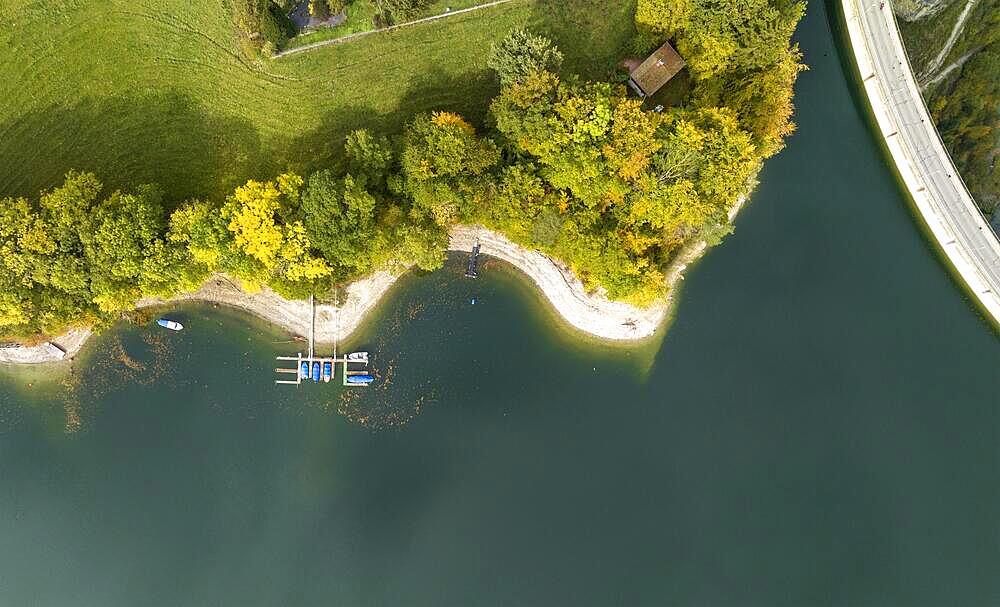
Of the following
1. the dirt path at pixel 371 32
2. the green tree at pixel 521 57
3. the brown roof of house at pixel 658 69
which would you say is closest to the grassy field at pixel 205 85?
the dirt path at pixel 371 32

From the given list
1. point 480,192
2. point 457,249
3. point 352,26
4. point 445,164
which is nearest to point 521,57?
point 445,164

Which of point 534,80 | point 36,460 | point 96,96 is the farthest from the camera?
point 36,460

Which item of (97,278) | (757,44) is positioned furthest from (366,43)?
(757,44)

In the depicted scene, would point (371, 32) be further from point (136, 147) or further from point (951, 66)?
point (951, 66)

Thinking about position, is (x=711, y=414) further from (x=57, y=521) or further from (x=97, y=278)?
(x=57, y=521)

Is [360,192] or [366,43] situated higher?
[366,43]

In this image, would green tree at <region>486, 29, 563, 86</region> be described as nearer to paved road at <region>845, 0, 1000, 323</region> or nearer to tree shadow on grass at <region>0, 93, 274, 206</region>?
tree shadow on grass at <region>0, 93, 274, 206</region>
